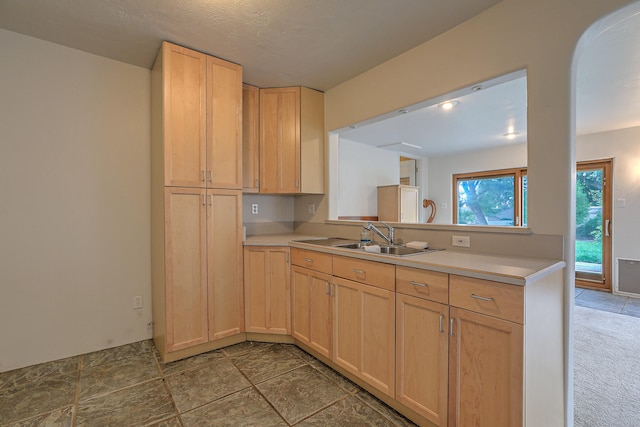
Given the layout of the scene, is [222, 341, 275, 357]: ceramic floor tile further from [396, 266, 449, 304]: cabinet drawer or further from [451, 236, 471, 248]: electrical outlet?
[451, 236, 471, 248]: electrical outlet

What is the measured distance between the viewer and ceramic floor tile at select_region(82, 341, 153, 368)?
2.27 meters

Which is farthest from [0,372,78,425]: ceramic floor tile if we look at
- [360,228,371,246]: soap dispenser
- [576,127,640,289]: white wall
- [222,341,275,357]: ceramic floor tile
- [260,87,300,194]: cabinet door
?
[576,127,640,289]: white wall

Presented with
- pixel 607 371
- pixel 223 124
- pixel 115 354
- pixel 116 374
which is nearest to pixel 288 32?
pixel 223 124

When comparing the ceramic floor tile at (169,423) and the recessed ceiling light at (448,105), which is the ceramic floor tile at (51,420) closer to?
the ceramic floor tile at (169,423)

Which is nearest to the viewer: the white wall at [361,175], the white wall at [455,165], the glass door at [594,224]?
the glass door at [594,224]

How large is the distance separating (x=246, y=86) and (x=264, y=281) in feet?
6.31

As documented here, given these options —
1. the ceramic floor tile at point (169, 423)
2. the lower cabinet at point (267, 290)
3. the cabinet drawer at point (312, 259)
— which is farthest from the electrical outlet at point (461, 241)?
the ceramic floor tile at point (169, 423)

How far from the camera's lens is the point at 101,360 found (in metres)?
2.28

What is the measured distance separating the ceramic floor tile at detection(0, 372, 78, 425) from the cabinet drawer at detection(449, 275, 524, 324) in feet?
7.74

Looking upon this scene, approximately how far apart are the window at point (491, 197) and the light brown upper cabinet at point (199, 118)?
5.36 meters

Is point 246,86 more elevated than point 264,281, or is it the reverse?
point 246,86

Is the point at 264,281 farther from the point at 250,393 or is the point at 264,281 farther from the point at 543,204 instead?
the point at 543,204

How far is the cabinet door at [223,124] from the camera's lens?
2.40m

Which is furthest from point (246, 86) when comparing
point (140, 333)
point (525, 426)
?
point (525, 426)
